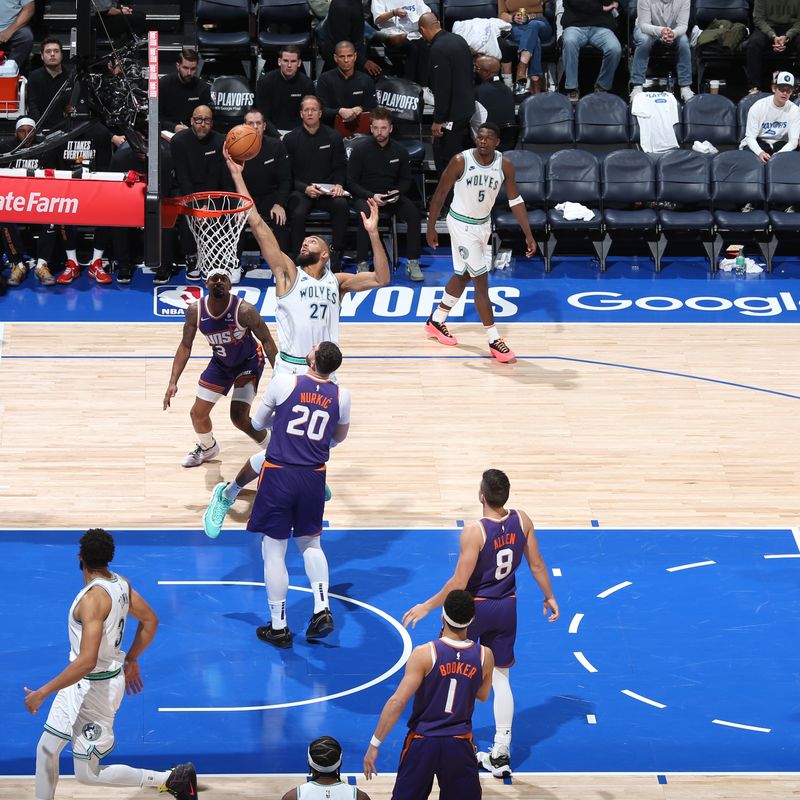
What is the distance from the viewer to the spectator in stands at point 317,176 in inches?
646

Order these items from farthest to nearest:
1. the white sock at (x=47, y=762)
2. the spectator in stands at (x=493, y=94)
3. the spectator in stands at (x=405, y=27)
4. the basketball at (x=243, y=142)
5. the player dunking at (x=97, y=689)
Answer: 1. the spectator in stands at (x=405, y=27)
2. the spectator in stands at (x=493, y=94)
3. the basketball at (x=243, y=142)
4. the white sock at (x=47, y=762)
5. the player dunking at (x=97, y=689)

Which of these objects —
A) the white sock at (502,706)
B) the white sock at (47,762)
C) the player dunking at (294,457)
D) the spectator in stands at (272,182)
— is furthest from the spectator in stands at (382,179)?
the white sock at (47,762)

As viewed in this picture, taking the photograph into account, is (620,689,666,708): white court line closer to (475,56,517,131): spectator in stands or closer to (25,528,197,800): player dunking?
(25,528,197,800): player dunking

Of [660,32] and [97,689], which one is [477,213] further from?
[97,689]

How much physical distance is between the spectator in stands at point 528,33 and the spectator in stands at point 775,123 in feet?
9.05

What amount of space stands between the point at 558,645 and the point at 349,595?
5.15 ft

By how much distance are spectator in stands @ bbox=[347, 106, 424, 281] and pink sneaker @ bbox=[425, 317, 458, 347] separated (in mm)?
1580

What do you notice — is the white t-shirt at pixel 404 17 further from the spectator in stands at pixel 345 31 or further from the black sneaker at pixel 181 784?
the black sneaker at pixel 181 784

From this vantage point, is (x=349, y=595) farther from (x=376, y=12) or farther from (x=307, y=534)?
(x=376, y=12)

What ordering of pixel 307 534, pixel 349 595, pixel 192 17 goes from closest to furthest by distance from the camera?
pixel 307 534 < pixel 349 595 < pixel 192 17

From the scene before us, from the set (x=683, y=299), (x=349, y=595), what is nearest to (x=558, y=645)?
(x=349, y=595)

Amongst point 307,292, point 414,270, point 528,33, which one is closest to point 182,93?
point 414,270

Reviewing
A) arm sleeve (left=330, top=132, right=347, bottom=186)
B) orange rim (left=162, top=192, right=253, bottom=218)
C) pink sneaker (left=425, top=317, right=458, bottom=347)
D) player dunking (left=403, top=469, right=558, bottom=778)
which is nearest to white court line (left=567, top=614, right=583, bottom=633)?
player dunking (left=403, top=469, right=558, bottom=778)

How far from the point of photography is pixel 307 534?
9.58 m
